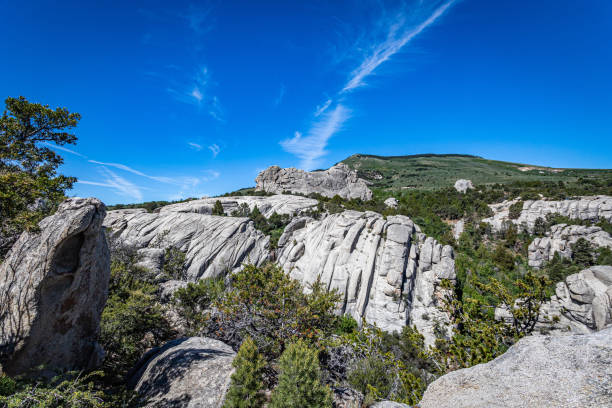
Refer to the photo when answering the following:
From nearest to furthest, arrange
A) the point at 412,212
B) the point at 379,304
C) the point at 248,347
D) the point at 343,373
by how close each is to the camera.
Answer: the point at 248,347, the point at 343,373, the point at 379,304, the point at 412,212

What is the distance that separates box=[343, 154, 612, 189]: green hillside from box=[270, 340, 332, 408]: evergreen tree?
80.0 m

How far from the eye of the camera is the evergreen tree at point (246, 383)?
6461 mm

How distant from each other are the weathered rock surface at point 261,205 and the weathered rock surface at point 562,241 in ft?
108

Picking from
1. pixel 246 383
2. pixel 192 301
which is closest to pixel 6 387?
pixel 246 383

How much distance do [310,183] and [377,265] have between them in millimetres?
44163

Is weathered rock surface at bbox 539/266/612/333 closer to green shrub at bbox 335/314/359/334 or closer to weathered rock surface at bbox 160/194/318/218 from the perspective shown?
green shrub at bbox 335/314/359/334

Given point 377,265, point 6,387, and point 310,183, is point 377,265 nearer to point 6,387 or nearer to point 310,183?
point 6,387

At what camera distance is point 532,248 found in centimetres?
3173

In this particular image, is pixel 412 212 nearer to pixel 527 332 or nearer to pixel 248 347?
pixel 527 332

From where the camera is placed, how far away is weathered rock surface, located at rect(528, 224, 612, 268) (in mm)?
28688

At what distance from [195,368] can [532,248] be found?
42.0 metres

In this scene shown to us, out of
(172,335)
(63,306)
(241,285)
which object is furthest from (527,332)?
(172,335)

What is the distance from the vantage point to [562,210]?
37031 millimetres

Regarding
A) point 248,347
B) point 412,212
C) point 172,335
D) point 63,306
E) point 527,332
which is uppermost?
point 412,212
